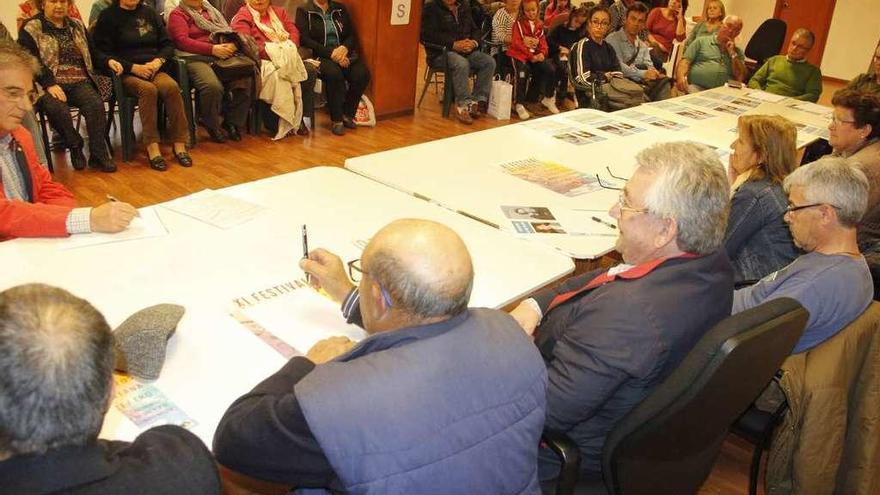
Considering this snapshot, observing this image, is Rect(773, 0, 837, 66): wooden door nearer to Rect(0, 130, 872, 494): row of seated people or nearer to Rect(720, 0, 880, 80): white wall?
Rect(720, 0, 880, 80): white wall

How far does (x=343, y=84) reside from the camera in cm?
601

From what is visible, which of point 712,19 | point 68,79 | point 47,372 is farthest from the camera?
point 712,19

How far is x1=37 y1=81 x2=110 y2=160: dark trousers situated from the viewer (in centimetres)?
434

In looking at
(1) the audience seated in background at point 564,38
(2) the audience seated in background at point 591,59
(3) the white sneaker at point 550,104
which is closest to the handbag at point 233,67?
(2) the audience seated in background at point 591,59

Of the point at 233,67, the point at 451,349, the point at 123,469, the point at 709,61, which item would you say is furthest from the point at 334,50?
the point at 123,469

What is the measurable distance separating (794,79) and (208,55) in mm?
4914

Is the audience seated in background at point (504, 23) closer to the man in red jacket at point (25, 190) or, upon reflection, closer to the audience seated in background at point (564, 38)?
the audience seated in background at point (564, 38)

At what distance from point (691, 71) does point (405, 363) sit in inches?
252

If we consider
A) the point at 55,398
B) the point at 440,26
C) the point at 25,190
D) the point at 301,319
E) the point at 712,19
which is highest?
the point at 712,19

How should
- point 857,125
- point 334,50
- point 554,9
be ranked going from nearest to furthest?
point 857,125 → point 334,50 → point 554,9

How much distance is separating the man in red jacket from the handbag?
2.87 m

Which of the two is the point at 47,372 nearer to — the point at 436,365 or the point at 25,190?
the point at 436,365

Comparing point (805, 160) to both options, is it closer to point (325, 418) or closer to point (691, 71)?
point (691, 71)

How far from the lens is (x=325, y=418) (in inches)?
44.6
